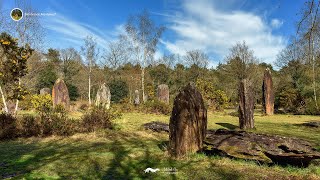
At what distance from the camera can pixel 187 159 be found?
7.18 meters

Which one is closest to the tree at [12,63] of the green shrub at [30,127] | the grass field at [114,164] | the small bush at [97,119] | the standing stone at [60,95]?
the green shrub at [30,127]

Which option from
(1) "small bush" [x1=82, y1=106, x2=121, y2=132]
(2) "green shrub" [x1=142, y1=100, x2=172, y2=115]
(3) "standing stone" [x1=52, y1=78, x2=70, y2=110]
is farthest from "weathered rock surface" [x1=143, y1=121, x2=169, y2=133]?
(3) "standing stone" [x1=52, y1=78, x2=70, y2=110]

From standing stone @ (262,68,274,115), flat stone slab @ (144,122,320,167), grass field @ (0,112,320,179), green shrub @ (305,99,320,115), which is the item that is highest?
standing stone @ (262,68,274,115)

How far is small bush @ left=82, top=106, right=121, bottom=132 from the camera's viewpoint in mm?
12477

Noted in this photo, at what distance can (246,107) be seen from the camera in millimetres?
13570

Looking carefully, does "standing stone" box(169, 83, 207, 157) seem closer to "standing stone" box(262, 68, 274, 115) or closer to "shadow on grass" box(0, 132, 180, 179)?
"shadow on grass" box(0, 132, 180, 179)

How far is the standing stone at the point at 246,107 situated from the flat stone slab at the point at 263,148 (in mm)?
6132

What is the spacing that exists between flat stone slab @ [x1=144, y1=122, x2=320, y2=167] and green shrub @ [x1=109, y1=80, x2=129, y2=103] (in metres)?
38.8

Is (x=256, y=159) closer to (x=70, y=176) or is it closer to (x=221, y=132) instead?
(x=221, y=132)

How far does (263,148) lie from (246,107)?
7146 millimetres

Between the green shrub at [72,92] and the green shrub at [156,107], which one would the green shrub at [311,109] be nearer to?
the green shrub at [156,107]

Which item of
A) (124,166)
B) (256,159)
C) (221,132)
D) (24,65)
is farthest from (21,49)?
(256,159)

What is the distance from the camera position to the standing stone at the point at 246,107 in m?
13.4

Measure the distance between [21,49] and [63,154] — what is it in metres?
7.87
